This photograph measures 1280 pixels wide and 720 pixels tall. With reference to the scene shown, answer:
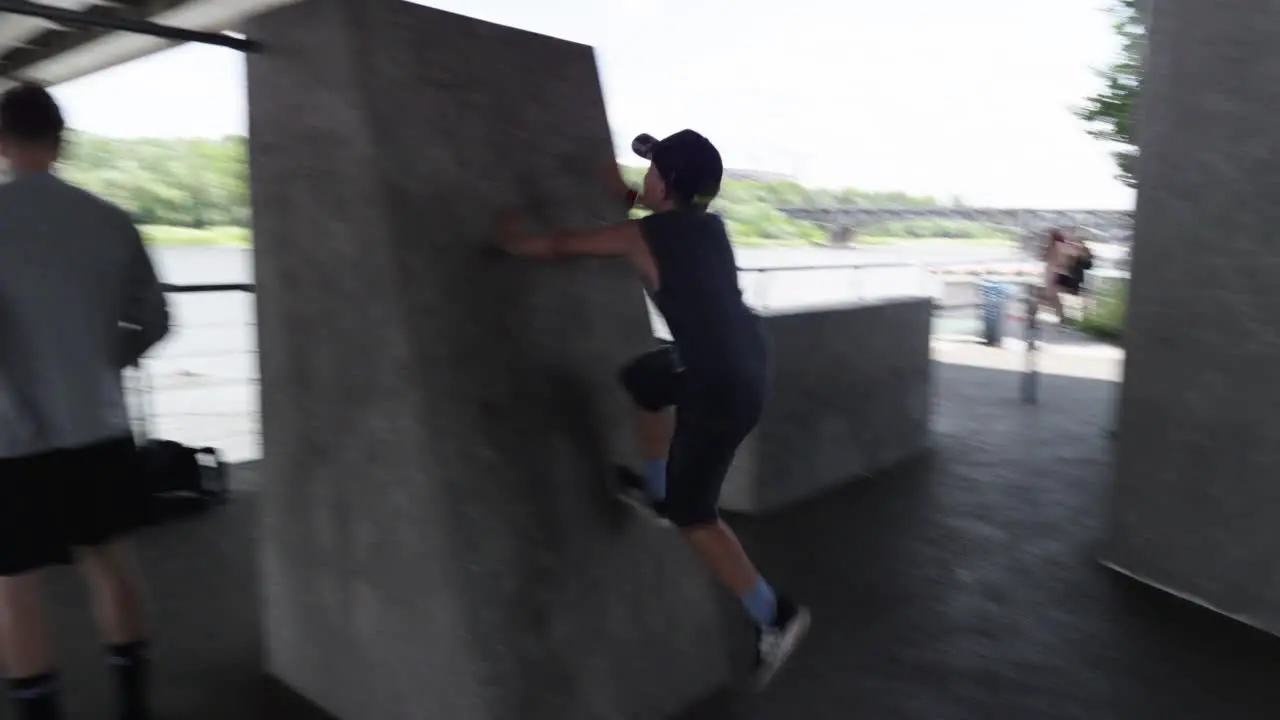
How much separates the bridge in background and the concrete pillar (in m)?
11.6

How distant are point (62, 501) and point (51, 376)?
296 millimetres

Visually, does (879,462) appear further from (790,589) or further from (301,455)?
(301,455)

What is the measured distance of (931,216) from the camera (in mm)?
22172

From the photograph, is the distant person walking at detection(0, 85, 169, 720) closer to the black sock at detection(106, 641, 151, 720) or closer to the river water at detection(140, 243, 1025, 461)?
the black sock at detection(106, 641, 151, 720)

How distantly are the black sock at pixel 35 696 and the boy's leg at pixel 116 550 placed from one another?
0.19 m

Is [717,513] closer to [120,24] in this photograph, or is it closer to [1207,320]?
[120,24]

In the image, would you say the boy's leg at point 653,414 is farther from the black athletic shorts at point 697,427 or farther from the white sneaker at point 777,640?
the white sneaker at point 777,640

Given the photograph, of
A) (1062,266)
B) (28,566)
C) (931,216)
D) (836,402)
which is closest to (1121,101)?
(1062,266)

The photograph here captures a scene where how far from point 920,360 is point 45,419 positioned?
493cm

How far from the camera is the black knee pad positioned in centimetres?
233

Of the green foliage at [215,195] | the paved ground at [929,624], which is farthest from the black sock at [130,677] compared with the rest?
the green foliage at [215,195]

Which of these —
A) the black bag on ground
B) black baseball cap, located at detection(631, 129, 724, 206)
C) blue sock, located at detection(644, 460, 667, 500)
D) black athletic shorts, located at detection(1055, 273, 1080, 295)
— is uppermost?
black baseball cap, located at detection(631, 129, 724, 206)

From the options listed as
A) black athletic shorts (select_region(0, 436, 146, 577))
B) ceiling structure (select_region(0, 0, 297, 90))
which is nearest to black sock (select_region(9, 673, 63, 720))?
black athletic shorts (select_region(0, 436, 146, 577))

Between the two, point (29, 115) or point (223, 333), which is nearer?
point (29, 115)
